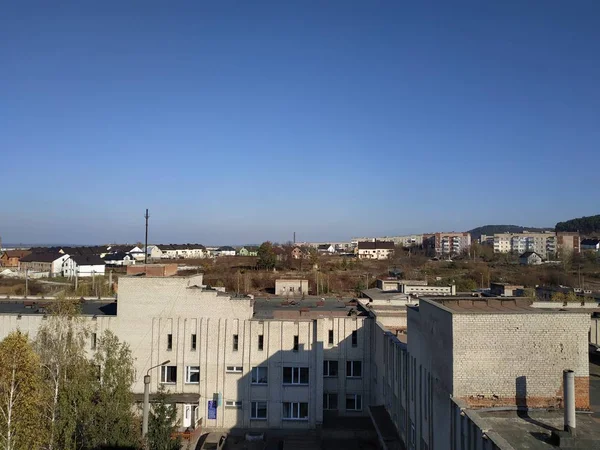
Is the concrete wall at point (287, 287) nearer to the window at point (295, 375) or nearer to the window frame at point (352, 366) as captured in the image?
the window frame at point (352, 366)

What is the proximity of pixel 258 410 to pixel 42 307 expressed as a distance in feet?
54.0

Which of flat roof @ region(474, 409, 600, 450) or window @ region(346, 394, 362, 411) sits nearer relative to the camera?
flat roof @ region(474, 409, 600, 450)

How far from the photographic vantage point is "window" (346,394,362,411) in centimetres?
2845

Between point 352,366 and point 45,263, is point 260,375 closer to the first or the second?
point 352,366

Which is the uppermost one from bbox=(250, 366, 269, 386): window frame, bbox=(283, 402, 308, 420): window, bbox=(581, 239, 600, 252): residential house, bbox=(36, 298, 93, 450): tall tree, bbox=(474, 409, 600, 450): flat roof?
bbox=(581, 239, 600, 252): residential house

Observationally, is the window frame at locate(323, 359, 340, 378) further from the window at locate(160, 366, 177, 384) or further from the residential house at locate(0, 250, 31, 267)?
the residential house at locate(0, 250, 31, 267)

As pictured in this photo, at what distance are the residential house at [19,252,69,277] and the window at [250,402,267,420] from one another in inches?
3706

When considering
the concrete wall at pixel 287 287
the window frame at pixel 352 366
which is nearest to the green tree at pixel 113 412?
the window frame at pixel 352 366

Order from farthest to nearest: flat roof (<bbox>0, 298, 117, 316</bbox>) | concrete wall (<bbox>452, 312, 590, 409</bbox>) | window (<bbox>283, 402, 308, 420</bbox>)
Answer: flat roof (<bbox>0, 298, 117, 316</bbox>), window (<bbox>283, 402, 308, 420</bbox>), concrete wall (<bbox>452, 312, 590, 409</bbox>)

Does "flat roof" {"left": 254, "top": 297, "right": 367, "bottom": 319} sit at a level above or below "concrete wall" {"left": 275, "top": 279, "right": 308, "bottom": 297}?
above

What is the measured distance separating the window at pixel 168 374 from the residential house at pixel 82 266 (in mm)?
85312

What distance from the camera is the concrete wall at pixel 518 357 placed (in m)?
12.7

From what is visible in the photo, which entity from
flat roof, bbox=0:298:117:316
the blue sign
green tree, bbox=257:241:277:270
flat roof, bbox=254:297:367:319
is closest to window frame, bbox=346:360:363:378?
flat roof, bbox=254:297:367:319

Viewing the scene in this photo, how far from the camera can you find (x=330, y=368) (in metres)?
28.6
